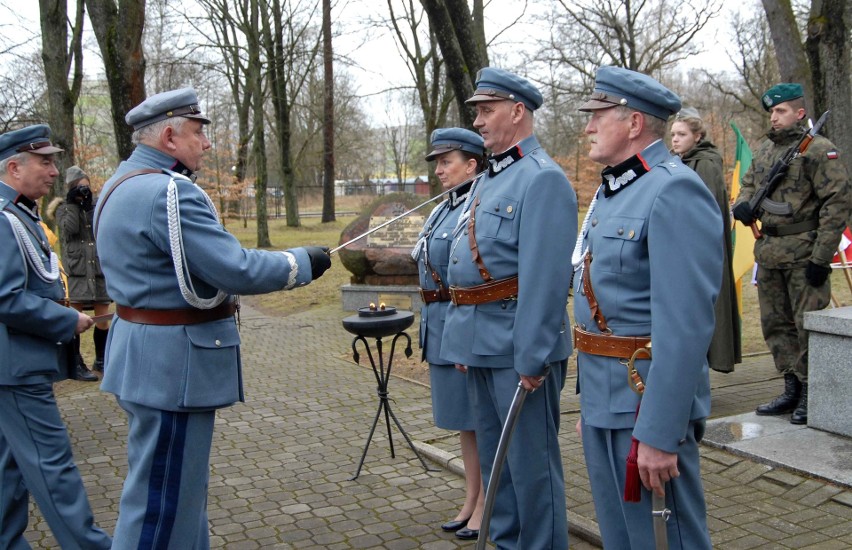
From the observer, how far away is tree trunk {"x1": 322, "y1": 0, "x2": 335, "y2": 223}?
30234 mm

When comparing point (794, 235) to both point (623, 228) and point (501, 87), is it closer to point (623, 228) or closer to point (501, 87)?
point (501, 87)

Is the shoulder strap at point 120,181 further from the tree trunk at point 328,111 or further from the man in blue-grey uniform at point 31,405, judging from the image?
the tree trunk at point 328,111

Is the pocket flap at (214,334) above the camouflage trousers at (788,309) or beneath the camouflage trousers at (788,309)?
above

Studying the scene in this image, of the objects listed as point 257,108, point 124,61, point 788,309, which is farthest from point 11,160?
point 257,108

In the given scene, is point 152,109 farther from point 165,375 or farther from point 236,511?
point 236,511

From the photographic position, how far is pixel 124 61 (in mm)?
9047

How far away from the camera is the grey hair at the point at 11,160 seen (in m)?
4.43

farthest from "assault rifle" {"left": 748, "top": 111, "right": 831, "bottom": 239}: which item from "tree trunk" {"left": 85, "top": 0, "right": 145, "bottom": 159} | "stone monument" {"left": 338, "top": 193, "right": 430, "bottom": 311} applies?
"stone monument" {"left": 338, "top": 193, "right": 430, "bottom": 311}

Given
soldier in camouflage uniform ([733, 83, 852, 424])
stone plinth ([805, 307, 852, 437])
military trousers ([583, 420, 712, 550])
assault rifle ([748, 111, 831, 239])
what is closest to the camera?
military trousers ([583, 420, 712, 550])

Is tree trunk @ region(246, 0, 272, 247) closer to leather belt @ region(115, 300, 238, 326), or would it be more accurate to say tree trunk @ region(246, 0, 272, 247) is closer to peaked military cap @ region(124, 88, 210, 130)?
peaked military cap @ region(124, 88, 210, 130)

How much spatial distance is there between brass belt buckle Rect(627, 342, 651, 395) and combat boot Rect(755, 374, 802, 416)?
12.8 ft

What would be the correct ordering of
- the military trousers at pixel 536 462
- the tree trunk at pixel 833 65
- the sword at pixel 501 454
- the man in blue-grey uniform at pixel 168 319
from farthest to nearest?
1. the tree trunk at pixel 833 65
2. the military trousers at pixel 536 462
3. the sword at pixel 501 454
4. the man in blue-grey uniform at pixel 168 319

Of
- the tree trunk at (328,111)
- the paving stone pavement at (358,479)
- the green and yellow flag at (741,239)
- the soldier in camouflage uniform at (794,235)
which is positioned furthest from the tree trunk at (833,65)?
the tree trunk at (328,111)

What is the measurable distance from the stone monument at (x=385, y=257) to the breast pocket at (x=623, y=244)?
9.68 meters
